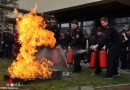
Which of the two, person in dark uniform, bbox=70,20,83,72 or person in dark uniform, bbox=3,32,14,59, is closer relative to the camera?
person in dark uniform, bbox=70,20,83,72

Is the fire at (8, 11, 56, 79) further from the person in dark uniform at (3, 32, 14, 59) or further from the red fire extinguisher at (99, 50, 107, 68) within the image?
the person in dark uniform at (3, 32, 14, 59)

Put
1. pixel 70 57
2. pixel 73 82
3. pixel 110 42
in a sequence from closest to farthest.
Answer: pixel 73 82 → pixel 110 42 → pixel 70 57

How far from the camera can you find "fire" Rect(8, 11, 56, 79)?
9914mm

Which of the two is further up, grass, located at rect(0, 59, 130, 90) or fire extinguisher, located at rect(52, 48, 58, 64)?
fire extinguisher, located at rect(52, 48, 58, 64)

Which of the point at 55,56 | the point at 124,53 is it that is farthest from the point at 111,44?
the point at 124,53

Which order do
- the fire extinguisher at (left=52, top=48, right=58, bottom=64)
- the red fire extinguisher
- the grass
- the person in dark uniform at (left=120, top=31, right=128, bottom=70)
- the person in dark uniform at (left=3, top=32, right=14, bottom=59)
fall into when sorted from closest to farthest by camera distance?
the grass → the red fire extinguisher → the fire extinguisher at (left=52, top=48, right=58, bottom=64) → the person in dark uniform at (left=120, top=31, right=128, bottom=70) → the person in dark uniform at (left=3, top=32, right=14, bottom=59)

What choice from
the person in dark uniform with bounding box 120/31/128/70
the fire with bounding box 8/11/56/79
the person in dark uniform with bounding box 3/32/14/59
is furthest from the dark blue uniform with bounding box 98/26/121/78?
the person in dark uniform with bounding box 3/32/14/59

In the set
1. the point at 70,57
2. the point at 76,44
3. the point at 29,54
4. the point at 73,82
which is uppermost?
the point at 76,44

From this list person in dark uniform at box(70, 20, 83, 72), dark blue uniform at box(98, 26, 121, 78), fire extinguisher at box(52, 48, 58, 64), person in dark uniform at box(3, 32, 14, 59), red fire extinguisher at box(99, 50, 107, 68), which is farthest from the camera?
person in dark uniform at box(3, 32, 14, 59)

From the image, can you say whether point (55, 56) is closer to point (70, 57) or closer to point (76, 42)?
point (70, 57)

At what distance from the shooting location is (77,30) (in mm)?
12836

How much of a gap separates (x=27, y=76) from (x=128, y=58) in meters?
6.59

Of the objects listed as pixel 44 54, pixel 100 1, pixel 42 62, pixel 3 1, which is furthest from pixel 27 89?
pixel 3 1

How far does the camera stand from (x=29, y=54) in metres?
10.4
